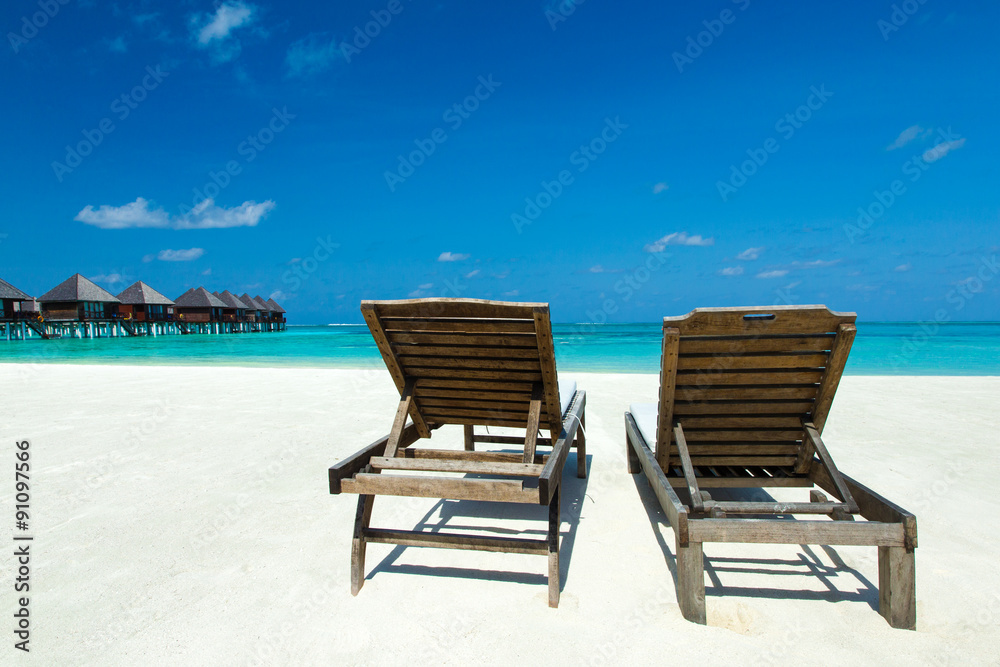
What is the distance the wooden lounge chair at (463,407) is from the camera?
89.9 inches

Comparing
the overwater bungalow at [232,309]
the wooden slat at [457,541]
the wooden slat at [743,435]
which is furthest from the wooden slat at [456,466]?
the overwater bungalow at [232,309]

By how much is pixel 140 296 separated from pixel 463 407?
53.4 meters

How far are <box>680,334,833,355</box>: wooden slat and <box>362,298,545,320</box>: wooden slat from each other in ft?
2.61

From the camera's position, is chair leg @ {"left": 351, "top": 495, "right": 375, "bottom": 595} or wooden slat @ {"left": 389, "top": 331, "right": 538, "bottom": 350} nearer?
chair leg @ {"left": 351, "top": 495, "right": 375, "bottom": 595}

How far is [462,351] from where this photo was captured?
9.13 ft

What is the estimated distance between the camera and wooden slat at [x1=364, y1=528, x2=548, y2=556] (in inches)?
91.4

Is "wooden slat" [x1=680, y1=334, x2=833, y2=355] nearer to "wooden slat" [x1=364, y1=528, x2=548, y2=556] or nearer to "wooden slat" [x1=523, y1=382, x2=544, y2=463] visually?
"wooden slat" [x1=523, y1=382, x2=544, y2=463]

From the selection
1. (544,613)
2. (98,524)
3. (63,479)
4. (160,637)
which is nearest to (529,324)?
(544,613)

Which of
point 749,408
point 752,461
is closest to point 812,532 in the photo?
point 749,408

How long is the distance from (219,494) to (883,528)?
3946 millimetres

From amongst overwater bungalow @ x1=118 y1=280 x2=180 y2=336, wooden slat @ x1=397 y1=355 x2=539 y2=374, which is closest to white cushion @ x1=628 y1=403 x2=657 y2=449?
wooden slat @ x1=397 y1=355 x2=539 y2=374

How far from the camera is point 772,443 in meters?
2.81

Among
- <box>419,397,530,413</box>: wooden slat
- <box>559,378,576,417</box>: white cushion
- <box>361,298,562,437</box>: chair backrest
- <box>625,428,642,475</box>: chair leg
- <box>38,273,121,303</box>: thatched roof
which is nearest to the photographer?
<box>361,298,562,437</box>: chair backrest

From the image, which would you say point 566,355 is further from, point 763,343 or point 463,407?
point 763,343
